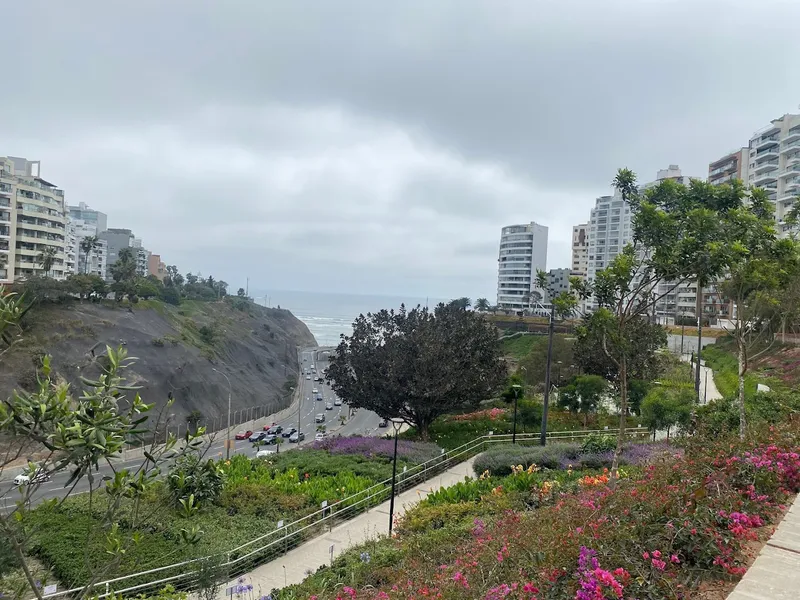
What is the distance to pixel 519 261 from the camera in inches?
Result: 4122

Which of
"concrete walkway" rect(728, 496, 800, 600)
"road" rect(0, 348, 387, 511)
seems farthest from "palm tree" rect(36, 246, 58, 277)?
"concrete walkway" rect(728, 496, 800, 600)

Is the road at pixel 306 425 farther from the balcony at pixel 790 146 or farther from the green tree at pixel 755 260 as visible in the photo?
the balcony at pixel 790 146

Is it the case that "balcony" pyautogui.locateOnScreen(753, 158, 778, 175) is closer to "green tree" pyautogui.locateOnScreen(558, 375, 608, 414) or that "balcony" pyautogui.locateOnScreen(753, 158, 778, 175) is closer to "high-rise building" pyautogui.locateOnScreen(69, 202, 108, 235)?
"green tree" pyautogui.locateOnScreen(558, 375, 608, 414)

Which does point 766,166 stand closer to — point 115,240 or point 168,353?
point 168,353

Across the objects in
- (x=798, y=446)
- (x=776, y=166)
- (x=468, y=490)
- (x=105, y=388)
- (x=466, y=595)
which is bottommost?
(x=468, y=490)

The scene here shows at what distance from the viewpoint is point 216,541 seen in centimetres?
1093

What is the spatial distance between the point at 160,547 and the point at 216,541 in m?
1.14

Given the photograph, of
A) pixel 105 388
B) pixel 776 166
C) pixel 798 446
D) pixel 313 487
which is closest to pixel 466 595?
pixel 105 388

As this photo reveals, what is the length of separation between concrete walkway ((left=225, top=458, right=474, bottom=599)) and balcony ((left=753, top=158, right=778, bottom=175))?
208 feet

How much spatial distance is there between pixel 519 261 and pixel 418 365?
287ft

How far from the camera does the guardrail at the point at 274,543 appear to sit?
8.30 metres

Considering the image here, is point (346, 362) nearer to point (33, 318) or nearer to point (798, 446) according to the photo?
point (798, 446)

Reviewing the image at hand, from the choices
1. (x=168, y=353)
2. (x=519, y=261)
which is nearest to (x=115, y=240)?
(x=168, y=353)

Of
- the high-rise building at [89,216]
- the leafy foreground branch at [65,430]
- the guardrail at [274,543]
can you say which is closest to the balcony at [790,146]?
the guardrail at [274,543]
